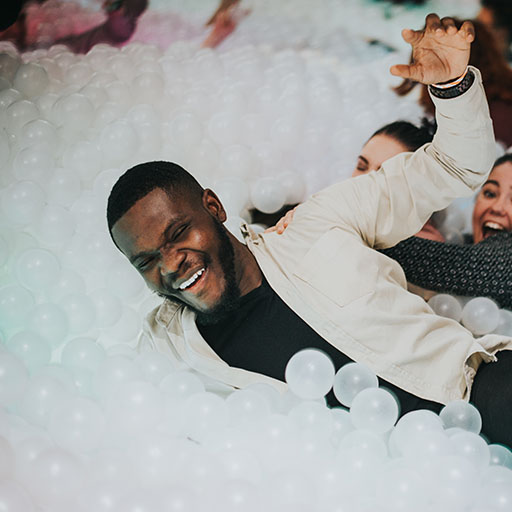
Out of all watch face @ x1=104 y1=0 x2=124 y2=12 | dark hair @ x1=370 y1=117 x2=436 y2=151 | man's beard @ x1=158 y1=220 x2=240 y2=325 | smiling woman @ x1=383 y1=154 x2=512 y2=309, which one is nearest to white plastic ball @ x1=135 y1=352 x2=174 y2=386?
man's beard @ x1=158 y1=220 x2=240 y2=325

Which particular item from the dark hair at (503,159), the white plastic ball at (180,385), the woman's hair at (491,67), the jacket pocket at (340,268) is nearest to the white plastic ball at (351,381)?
the jacket pocket at (340,268)

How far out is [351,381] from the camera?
3.62ft

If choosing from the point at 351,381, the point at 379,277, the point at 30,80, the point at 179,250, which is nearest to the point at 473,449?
the point at 351,381

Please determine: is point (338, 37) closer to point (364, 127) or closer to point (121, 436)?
point (364, 127)

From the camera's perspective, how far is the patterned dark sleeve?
1.44 m

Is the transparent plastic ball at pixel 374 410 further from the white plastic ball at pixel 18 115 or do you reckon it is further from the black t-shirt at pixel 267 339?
the white plastic ball at pixel 18 115

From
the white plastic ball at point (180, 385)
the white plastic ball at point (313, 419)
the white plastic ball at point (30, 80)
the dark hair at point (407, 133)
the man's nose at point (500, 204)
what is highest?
the white plastic ball at point (30, 80)

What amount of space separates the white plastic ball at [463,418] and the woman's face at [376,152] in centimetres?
65

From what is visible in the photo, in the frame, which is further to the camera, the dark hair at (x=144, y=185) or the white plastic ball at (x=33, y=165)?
the white plastic ball at (x=33, y=165)

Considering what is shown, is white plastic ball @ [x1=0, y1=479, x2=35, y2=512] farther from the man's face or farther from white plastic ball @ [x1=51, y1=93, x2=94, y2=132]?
white plastic ball @ [x1=51, y1=93, x2=94, y2=132]

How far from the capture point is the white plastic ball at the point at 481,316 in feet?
4.56

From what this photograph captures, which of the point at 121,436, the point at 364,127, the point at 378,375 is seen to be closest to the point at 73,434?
the point at 121,436

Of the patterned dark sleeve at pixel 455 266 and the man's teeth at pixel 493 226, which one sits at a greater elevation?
the patterned dark sleeve at pixel 455 266

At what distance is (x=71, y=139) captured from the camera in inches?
56.2
